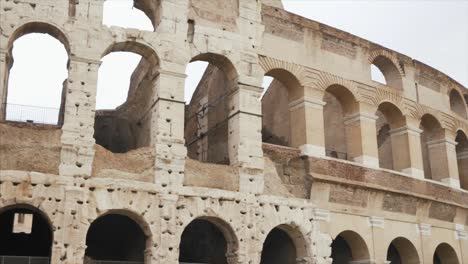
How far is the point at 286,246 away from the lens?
14.0 m

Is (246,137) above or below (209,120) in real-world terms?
below

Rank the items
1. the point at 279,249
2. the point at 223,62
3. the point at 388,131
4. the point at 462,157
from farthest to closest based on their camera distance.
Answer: the point at 462,157
the point at 388,131
the point at 279,249
the point at 223,62

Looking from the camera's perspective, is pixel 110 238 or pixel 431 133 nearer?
pixel 110 238

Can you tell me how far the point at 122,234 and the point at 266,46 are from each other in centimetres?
568

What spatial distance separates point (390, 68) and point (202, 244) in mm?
6958

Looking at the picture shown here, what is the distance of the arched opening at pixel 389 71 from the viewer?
1617 centimetres

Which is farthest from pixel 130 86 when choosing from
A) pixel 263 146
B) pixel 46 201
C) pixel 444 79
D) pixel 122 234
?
pixel 444 79

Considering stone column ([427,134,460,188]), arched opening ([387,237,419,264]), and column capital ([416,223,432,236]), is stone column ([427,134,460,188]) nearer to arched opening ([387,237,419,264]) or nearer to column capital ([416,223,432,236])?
column capital ([416,223,432,236])

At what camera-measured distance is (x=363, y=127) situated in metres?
14.6

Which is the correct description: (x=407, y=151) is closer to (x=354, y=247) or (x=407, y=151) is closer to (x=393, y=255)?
(x=393, y=255)

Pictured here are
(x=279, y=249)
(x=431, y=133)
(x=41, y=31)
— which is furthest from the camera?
(x=431, y=133)

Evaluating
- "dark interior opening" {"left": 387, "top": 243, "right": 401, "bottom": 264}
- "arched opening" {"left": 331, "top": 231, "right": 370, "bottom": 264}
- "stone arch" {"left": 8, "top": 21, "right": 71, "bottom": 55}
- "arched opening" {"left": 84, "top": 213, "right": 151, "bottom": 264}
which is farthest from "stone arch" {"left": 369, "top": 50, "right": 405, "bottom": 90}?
"stone arch" {"left": 8, "top": 21, "right": 71, "bottom": 55}

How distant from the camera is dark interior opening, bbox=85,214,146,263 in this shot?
47.0 feet

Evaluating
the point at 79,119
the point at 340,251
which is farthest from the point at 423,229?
the point at 79,119
